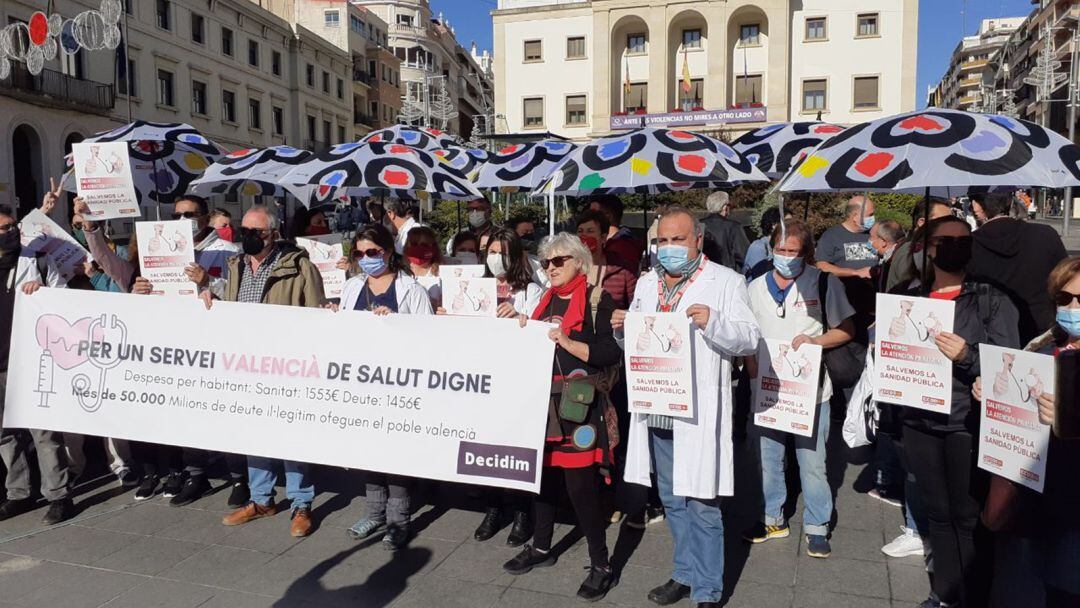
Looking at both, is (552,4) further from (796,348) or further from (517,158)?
(796,348)

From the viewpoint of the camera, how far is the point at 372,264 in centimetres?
474

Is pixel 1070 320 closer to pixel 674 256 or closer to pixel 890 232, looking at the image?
pixel 674 256

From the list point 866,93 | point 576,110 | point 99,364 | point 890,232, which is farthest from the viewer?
point 576,110

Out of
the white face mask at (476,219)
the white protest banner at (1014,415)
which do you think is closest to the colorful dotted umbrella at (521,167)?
the white face mask at (476,219)

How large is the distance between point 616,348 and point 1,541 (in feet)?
13.0

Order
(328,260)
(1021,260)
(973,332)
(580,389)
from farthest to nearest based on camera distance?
1. (328,260)
2. (1021,260)
3. (580,389)
4. (973,332)

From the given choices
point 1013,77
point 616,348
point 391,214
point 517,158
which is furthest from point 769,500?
point 1013,77

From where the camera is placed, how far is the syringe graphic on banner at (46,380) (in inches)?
202

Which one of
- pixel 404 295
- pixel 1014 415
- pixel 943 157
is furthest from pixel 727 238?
pixel 1014 415

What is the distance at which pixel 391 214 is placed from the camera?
25.4 ft

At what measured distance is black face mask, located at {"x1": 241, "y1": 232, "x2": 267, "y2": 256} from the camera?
4.96m

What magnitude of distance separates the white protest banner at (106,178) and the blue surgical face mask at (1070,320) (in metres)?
5.41

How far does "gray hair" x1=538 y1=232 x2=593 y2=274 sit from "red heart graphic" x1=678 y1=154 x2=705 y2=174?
1655 mm

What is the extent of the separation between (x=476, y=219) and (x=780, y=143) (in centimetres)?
320
